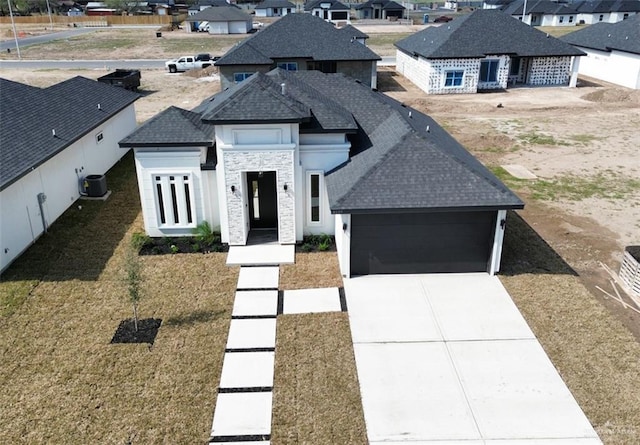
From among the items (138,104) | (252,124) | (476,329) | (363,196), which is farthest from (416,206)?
(138,104)

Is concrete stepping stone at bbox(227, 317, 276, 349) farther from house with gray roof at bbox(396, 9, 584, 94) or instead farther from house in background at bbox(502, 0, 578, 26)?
house in background at bbox(502, 0, 578, 26)

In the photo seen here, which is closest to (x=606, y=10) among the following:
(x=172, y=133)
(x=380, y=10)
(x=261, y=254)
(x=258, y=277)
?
(x=380, y=10)

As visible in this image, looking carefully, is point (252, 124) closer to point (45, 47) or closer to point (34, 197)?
point (34, 197)

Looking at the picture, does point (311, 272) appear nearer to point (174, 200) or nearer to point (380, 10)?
point (174, 200)

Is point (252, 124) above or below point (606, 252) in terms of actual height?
above

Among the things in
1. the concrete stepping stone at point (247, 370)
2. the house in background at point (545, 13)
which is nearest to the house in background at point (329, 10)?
the house in background at point (545, 13)

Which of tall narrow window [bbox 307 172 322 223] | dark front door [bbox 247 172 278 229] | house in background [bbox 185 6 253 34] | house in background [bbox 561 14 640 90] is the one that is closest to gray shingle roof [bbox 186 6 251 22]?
house in background [bbox 185 6 253 34]

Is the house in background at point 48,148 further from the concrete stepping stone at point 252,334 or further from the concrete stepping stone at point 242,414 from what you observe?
the concrete stepping stone at point 242,414
